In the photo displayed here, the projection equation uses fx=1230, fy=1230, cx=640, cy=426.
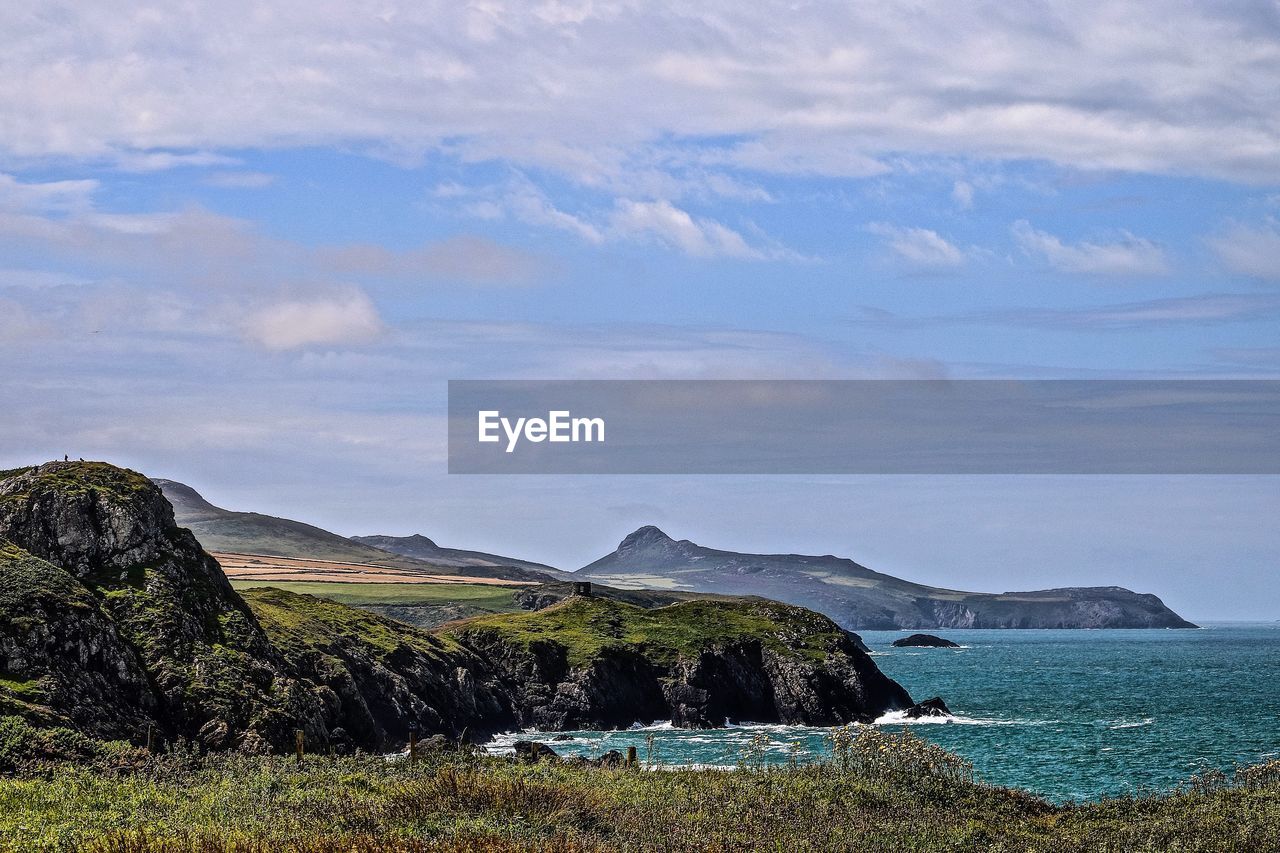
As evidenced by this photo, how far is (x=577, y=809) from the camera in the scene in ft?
107

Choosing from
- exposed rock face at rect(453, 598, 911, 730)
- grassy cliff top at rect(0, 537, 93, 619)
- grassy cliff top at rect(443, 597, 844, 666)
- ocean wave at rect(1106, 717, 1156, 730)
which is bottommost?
ocean wave at rect(1106, 717, 1156, 730)

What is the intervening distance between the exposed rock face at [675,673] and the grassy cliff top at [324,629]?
29.6 feet

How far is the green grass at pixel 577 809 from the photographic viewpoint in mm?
27250

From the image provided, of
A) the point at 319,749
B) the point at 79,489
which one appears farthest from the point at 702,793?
the point at 79,489

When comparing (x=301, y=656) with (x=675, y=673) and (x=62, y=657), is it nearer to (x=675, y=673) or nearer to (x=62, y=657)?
(x=62, y=657)

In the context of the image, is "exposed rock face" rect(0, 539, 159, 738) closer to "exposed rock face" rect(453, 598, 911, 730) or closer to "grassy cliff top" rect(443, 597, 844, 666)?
"exposed rock face" rect(453, 598, 911, 730)

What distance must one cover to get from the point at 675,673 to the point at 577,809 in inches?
3439

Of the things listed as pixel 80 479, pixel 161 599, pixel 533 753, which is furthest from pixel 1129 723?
pixel 80 479

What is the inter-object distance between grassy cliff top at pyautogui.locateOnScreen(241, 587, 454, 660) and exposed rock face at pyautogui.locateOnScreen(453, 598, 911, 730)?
29.6 ft

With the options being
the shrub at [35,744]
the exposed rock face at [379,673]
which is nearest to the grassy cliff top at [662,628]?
the exposed rock face at [379,673]

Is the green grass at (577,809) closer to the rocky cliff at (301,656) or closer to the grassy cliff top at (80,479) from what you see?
the rocky cliff at (301,656)

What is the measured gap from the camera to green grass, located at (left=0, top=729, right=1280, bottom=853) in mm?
27250

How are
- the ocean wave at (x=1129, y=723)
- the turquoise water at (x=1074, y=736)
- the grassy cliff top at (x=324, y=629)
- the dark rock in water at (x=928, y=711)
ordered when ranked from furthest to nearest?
1. the dark rock in water at (x=928, y=711)
2. the ocean wave at (x=1129, y=723)
3. the grassy cliff top at (x=324, y=629)
4. the turquoise water at (x=1074, y=736)

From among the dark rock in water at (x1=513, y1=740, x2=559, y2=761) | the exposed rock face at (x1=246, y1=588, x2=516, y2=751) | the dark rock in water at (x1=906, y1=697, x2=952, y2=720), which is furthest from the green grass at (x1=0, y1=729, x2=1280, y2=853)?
the dark rock in water at (x1=906, y1=697, x2=952, y2=720)
